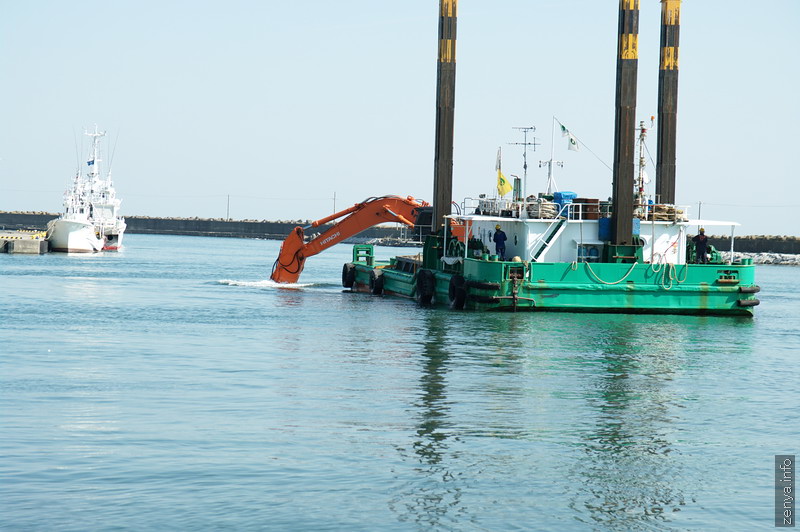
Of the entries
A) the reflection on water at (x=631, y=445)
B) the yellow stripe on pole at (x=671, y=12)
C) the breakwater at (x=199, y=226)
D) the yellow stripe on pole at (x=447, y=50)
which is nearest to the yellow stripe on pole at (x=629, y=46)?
the yellow stripe on pole at (x=671, y=12)

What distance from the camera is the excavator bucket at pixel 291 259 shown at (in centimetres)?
4184

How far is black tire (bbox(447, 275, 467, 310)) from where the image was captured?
3100 centimetres

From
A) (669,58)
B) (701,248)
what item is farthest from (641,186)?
(669,58)

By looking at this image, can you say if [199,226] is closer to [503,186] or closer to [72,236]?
[72,236]

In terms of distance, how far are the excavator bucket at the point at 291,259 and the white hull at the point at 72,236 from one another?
40806 mm

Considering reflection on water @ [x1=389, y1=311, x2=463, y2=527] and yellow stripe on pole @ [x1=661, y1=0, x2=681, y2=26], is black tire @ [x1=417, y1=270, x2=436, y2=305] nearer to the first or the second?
yellow stripe on pole @ [x1=661, y1=0, x2=681, y2=26]

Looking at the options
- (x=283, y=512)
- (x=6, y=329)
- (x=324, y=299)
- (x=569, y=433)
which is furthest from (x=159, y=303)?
(x=283, y=512)

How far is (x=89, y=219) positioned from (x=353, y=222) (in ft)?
174

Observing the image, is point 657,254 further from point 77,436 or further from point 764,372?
point 77,436

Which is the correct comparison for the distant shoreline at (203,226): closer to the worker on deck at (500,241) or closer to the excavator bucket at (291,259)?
the excavator bucket at (291,259)

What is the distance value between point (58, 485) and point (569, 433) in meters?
6.27

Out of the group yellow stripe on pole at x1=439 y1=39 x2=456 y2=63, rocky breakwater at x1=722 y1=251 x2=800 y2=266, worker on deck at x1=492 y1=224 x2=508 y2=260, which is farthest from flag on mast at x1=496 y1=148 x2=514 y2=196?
rocky breakwater at x1=722 y1=251 x2=800 y2=266

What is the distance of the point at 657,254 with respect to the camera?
31.0m

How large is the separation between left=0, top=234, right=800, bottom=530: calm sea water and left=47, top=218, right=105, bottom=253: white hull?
56403mm
